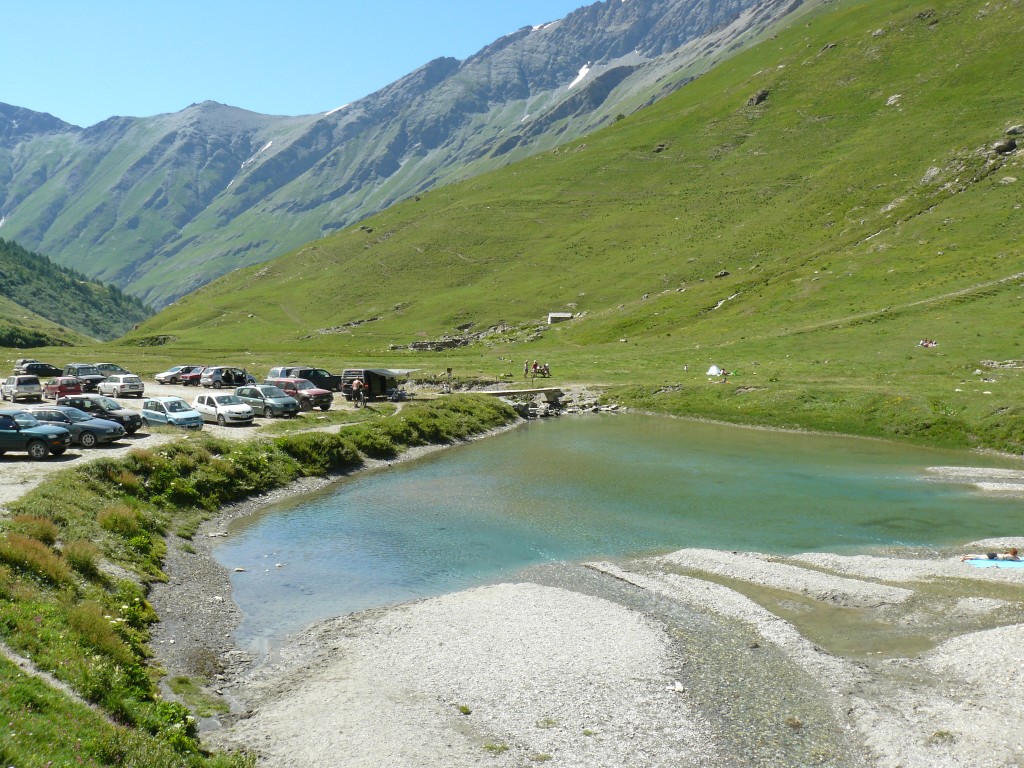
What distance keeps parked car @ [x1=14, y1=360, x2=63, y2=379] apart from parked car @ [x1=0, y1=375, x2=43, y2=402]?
2205 cm

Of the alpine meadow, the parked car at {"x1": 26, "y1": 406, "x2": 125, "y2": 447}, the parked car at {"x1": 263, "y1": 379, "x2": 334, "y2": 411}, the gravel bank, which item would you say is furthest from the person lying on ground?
→ the parked car at {"x1": 263, "y1": 379, "x2": 334, "y2": 411}

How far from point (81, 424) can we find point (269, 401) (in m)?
18.7

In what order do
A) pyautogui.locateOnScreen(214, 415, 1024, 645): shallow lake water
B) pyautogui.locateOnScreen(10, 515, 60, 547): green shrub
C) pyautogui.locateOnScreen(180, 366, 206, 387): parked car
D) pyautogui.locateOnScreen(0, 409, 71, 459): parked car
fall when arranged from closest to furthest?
pyautogui.locateOnScreen(10, 515, 60, 547): green shrub
pyautogui.locateOnScreen(214, 415, 1024, 645): shallow lake water
pyautogui.locateOnScreen(0, 409, 71, 459): parked car
pyautogui.locateOnScreen(180, 366, 206, 387): parked car

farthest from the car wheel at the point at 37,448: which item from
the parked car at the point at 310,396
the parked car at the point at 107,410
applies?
the parked car at the point at 310,396

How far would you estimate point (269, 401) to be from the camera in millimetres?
65188

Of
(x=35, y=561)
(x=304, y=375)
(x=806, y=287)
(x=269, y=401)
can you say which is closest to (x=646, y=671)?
(x=35, y=561)

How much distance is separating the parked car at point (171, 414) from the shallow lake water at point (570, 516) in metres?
15.2

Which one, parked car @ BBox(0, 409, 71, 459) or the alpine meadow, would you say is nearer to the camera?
the alpine meadow

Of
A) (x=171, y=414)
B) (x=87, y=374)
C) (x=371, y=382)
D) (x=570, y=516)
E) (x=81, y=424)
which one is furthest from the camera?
(x=87, y=374)

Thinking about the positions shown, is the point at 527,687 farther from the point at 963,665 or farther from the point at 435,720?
the point at 963,665

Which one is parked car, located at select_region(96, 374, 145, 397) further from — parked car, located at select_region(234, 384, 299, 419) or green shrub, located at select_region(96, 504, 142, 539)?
green shrub, located at select_region(96, 504, 142, 539)

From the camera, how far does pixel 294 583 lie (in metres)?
28.6

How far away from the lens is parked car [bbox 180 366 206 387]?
296 ft

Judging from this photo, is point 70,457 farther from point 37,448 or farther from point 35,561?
point 35,561
